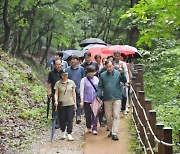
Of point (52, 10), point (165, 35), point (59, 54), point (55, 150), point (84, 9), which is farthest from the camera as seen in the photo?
point (84, 9)

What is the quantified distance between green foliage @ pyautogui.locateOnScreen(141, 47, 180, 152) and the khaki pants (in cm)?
104

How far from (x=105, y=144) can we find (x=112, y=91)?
1220 mm

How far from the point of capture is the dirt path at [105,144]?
8430 millimetres

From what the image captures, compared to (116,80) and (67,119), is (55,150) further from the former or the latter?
(116,80)

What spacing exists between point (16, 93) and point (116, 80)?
551 centimetres

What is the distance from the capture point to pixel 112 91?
892cm

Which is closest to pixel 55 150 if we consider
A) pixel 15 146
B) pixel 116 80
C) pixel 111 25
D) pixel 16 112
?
pixel 15 146

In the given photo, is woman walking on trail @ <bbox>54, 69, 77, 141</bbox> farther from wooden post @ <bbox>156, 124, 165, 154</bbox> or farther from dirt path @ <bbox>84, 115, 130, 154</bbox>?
wooden post @ <bbox>156, 124, 165, 154</bbox>

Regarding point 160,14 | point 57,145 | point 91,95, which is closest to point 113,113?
point 91,95

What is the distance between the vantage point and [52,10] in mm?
22906

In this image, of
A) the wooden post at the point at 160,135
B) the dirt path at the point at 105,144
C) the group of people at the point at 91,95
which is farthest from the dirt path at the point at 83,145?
the wooden post at the point at 160,135

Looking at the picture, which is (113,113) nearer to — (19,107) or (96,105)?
(96,105)

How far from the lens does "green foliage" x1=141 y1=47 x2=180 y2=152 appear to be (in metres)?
9.03

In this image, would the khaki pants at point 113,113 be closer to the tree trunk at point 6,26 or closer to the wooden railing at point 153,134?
the wooden railing at point 153,134
